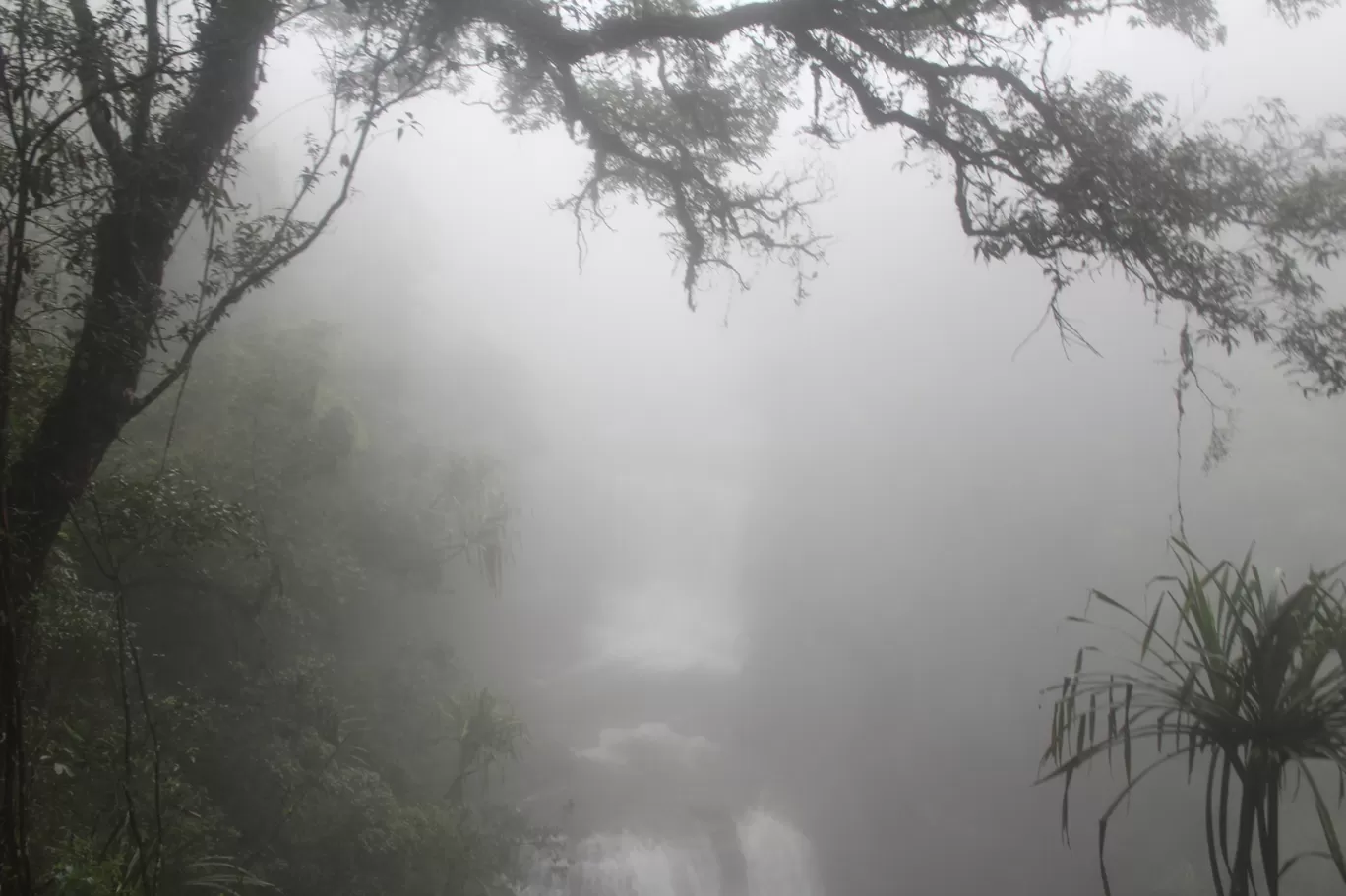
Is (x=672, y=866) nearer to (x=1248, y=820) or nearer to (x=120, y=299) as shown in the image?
(x=1248, y=820)

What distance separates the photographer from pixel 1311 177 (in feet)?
11.5

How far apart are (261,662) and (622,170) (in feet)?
16.1

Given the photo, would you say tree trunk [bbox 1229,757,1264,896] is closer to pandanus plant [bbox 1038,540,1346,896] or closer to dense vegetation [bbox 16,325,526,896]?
pandanus plant [bbox 1038,540,1346,896]

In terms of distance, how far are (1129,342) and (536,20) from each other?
1956cm

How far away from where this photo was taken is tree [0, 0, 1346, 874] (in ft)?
7.72

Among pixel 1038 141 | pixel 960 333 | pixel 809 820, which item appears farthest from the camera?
pixel 960 333

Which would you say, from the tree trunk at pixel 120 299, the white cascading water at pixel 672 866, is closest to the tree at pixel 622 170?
the tree trunk at pixel 120 299

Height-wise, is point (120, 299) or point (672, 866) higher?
point (120, 299)

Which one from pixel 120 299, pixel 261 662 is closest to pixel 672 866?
pixel 261 662

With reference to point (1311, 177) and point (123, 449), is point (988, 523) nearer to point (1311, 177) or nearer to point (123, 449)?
point (1311, 177)

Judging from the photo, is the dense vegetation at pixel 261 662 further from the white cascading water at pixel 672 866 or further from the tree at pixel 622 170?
the white cascading water at pixel 672 866

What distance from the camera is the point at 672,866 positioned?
9.29m

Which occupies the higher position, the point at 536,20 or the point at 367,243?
the point at 367,243

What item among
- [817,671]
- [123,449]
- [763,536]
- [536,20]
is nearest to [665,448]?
[763,536]
